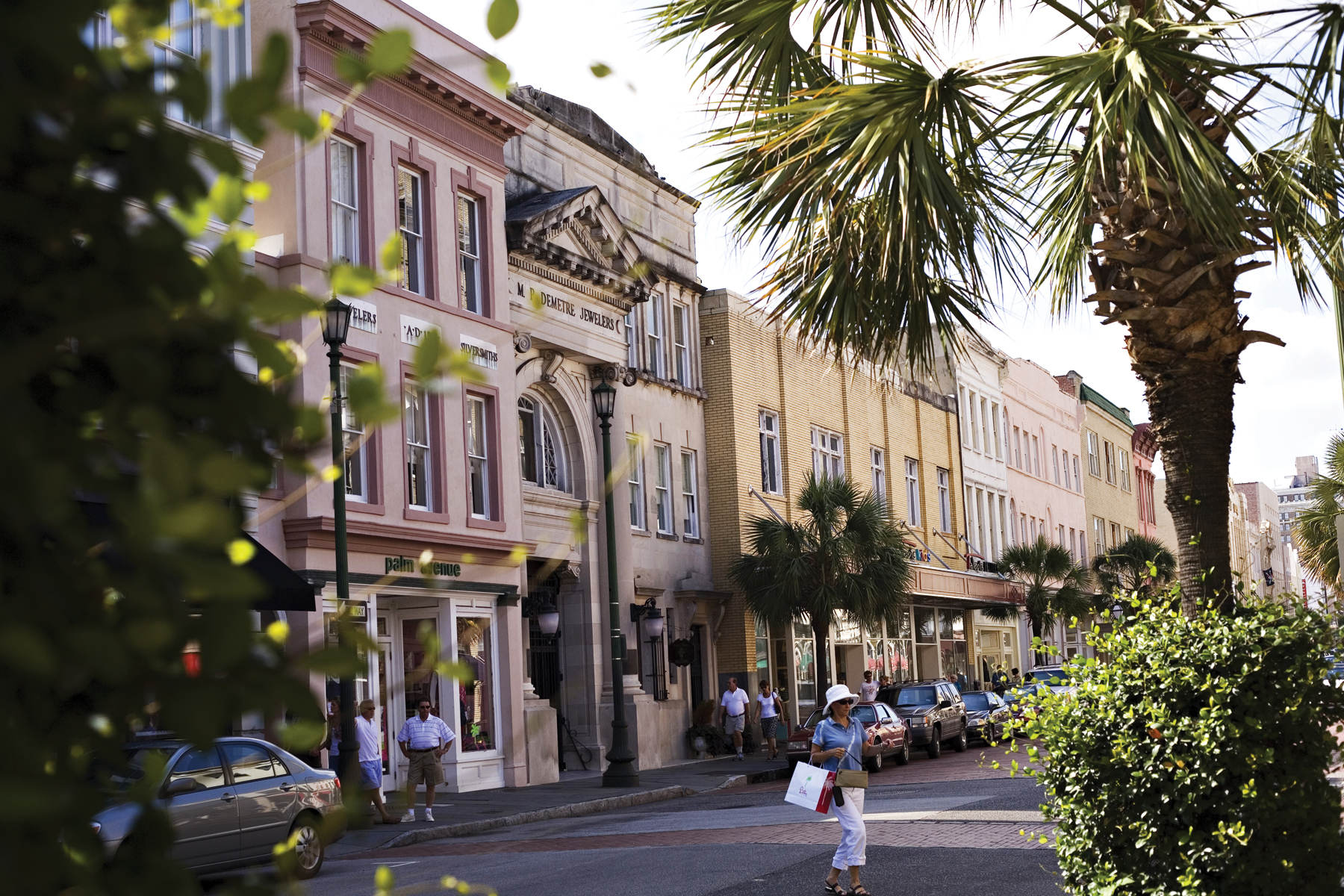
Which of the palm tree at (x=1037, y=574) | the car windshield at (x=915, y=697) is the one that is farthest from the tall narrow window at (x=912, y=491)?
the car windshield at (x=915, y=697)

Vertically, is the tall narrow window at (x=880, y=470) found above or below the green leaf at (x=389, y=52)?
above

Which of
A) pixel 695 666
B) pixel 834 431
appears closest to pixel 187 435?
pixel 695 666

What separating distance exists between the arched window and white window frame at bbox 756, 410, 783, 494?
27.7ft

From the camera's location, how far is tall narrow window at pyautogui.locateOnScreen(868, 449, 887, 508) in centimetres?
4575

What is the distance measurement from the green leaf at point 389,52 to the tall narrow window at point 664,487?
33137 mm

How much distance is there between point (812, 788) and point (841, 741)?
834mm

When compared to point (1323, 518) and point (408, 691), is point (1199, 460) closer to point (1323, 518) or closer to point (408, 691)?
point (408, 691)

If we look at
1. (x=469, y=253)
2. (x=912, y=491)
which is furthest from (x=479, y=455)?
(x=912, y=491)

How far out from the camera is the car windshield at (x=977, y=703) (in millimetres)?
37062

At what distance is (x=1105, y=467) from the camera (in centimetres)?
7238

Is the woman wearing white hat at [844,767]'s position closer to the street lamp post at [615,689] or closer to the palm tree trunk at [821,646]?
the street lamp post at [615,689]

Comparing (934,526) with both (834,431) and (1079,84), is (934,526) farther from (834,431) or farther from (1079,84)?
(1079,84)

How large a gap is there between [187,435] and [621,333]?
31380 millimetres

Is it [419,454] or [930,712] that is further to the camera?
[930,712]
